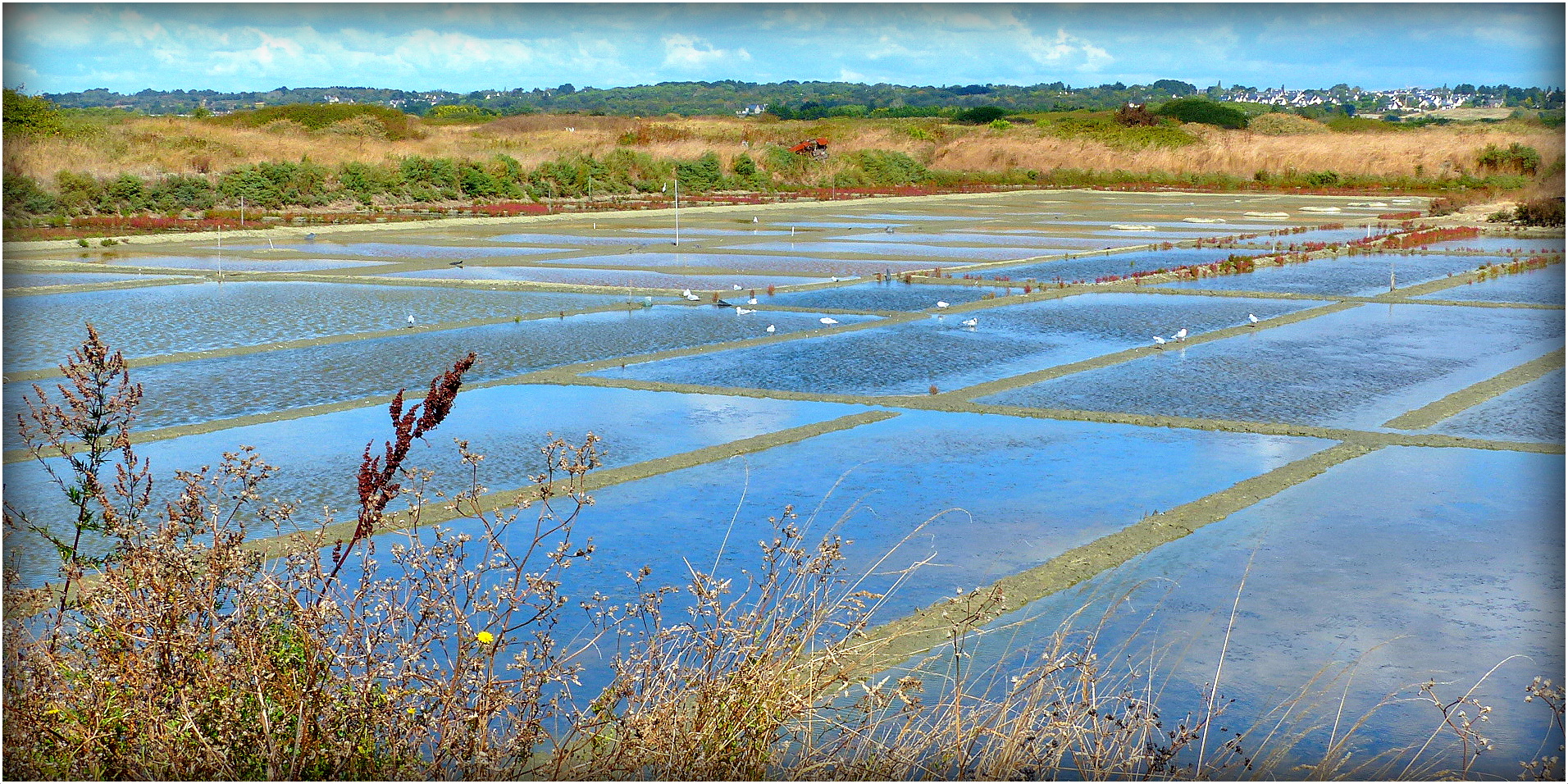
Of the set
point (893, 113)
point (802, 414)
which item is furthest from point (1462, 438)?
point (893, 113)

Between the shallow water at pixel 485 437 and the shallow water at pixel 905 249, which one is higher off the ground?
the shallow water at pixel 905 249

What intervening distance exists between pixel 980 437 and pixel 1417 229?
925 inches

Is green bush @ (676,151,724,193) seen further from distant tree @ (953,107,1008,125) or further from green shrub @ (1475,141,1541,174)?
distant tree @ (953,107,1008,125)

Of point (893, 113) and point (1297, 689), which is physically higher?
point (893, 113)

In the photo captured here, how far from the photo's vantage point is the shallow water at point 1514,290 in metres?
17.6

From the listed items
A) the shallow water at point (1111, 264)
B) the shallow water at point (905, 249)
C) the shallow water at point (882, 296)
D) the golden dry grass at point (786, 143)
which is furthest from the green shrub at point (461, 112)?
the shallow water at point (882, 296)

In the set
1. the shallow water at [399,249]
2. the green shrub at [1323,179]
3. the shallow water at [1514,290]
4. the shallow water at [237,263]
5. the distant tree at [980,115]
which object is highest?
the distant tree at [980,115]

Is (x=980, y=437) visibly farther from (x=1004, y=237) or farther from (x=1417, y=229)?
(x=1417, y=229)

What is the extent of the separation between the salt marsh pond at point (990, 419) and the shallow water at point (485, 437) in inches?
1.6

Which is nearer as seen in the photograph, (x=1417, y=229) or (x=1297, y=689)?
(x=1297, y=689)

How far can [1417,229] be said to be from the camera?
29.3m

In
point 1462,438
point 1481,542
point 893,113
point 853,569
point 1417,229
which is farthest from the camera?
point 893,113

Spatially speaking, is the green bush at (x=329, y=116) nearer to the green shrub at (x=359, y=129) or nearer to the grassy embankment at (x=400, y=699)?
the green shrub at (x=359, y=129)

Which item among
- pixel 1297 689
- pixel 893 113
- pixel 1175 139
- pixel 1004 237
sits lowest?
pixel 1297 689
